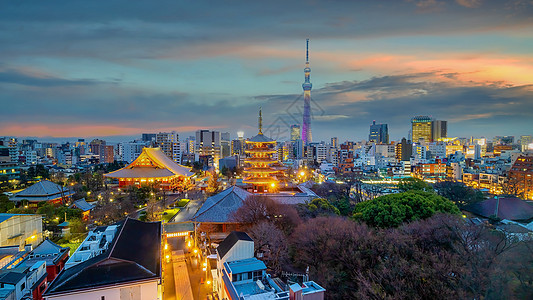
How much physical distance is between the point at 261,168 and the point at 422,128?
300 feet

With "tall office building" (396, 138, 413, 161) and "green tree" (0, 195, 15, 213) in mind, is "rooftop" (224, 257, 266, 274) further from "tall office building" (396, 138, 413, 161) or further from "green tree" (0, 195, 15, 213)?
"tall office building" (396, 138, 413, 161)

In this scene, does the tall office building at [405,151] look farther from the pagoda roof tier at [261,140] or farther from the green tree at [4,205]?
the green tree at [4,205]

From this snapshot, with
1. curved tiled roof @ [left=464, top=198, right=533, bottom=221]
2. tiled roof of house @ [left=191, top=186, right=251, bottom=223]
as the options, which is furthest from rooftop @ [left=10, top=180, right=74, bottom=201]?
curved tiled roof @ [left=464, top=198, right=533, bottom=221]

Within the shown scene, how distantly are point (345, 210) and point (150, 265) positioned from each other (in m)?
15.3

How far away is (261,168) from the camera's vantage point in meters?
27.3

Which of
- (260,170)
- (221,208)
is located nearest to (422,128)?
(260,170)

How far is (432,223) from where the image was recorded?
12.5 metres

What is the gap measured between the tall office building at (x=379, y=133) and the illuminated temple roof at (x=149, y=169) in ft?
313

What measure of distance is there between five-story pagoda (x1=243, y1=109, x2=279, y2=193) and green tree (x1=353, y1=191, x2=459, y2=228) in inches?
458

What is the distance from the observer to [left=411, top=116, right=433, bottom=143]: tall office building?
99069mm

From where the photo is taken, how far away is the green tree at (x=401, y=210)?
49.9ft

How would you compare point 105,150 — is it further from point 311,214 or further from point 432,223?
point 432,223

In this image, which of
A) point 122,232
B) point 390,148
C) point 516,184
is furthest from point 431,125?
point 122,232

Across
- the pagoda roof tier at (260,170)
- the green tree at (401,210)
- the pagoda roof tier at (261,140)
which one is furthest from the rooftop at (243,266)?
the pagoda roof tier at (261,140)
